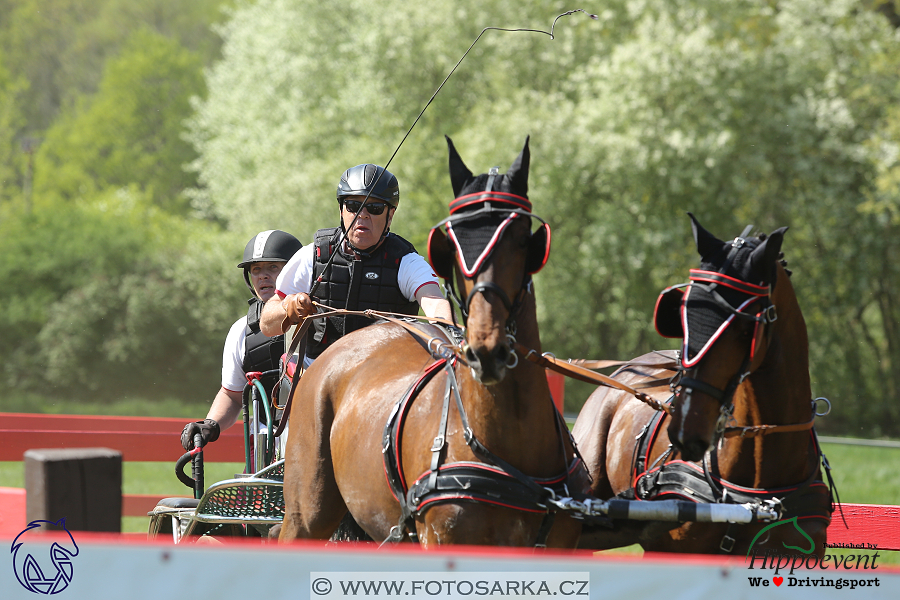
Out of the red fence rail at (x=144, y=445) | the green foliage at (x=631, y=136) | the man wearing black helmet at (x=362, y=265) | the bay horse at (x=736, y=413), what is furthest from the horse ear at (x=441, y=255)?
the green foliage at (x=631, y=136)

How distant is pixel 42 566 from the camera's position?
1.77 meters

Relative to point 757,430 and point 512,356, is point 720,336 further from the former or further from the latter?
point 512,356

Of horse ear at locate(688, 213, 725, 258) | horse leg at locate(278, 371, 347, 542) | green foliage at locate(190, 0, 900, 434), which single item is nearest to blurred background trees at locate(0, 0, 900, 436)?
green foliage at locate(190, 0, 900, 434)

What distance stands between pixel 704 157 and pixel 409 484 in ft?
48.7

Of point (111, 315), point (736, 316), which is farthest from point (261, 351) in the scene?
point (111, 315)

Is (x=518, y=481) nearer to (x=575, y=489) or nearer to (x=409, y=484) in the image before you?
(x=575, y=489)

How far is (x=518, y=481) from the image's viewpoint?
2.63m

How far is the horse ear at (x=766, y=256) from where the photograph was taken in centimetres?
283

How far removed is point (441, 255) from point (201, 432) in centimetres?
244

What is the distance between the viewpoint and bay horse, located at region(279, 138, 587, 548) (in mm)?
2467

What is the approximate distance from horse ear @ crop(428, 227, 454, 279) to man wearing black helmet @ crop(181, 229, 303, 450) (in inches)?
96.7

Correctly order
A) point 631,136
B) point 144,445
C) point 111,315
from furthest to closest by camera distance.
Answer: point 111,315, point 631,136, point 144,445

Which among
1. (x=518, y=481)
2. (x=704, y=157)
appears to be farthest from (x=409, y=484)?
(x=704, y=157)

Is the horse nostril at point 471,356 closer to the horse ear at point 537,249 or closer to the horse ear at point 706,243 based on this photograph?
the horse ear at point 537,249
